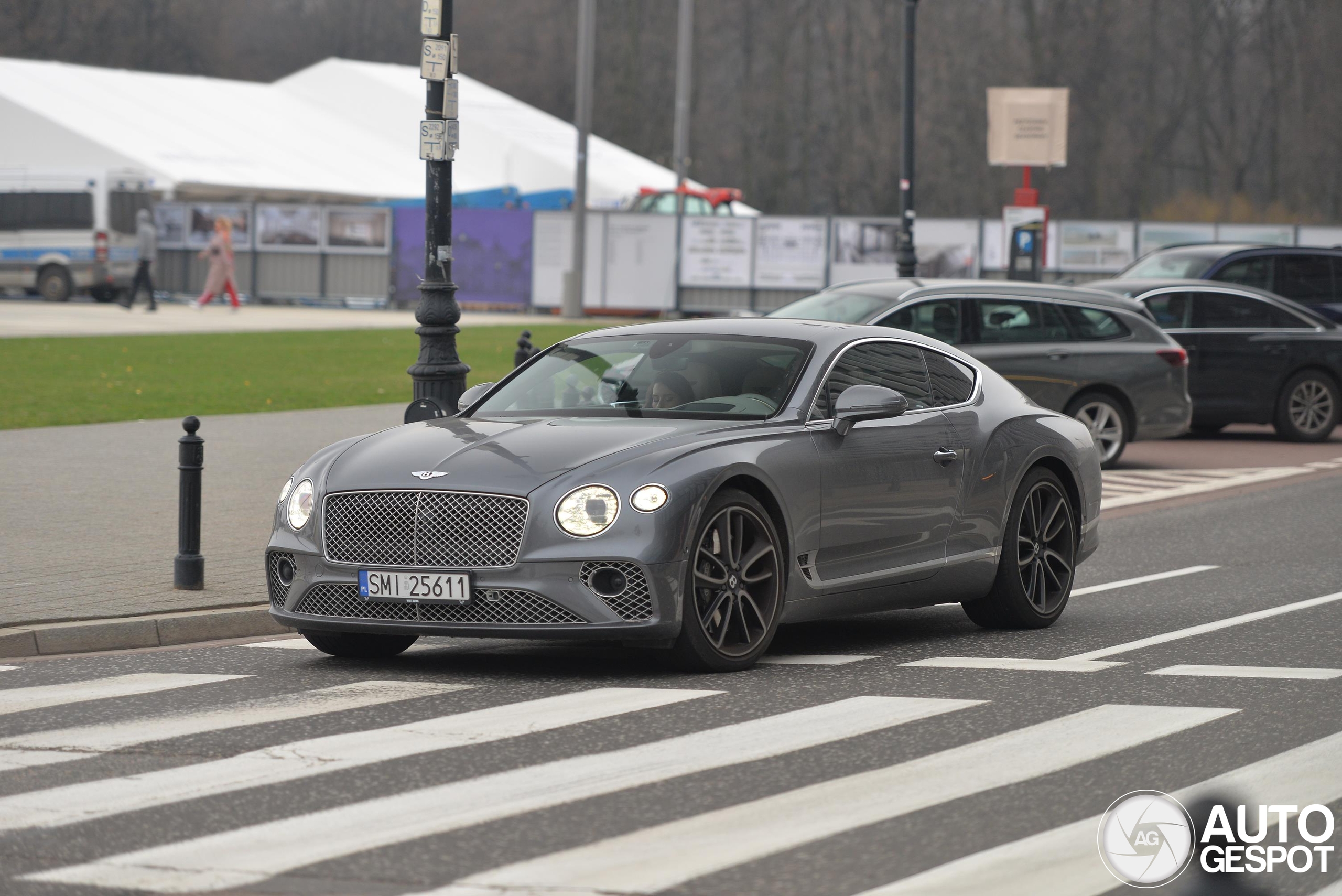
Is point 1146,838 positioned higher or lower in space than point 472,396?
lower

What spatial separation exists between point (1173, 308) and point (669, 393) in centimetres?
1328

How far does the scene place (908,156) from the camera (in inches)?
1045

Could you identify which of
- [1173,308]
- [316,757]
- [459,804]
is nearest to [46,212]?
[1173,308]

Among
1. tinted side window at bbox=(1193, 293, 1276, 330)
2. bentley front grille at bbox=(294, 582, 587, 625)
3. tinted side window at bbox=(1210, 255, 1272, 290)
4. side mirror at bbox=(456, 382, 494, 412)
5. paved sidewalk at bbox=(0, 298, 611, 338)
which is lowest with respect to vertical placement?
paved sidewalk at bbox=(0, 298, 611, 338)

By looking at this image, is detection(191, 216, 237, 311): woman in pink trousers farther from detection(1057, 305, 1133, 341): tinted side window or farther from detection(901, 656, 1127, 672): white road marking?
detection(901, 656, 1127, 672): white road marking

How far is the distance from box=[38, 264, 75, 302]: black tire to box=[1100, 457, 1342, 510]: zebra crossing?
1292 inches

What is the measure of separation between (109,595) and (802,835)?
5.31 m

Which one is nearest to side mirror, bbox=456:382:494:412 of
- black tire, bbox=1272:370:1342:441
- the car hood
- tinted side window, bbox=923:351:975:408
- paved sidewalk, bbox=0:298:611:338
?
the car hood

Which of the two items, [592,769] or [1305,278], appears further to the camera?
[1305,278]

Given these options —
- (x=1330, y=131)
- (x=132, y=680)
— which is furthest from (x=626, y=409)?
(x=1330, y=131)

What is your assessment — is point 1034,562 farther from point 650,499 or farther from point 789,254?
point 789,254

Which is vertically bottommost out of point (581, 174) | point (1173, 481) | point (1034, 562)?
point (1173, 481)

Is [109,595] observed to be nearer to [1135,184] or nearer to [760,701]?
[760,701]

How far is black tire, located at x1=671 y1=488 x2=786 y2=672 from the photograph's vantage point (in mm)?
8117
